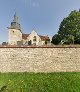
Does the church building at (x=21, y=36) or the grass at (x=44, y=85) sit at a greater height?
the church building at (x=21, y=36)

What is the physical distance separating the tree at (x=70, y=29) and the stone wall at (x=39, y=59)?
30996 millimetres

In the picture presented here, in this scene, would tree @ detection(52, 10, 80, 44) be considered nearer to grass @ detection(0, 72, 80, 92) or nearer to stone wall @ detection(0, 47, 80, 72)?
stone wall @ detection(0, 47, 80, 72)

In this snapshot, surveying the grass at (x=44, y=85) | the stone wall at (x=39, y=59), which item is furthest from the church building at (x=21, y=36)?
the grass at (x=44, y=85)

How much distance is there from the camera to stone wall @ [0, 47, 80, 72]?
1758cm

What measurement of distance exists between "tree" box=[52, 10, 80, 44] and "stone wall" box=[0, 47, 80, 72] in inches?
1220

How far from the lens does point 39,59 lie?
17.7 m

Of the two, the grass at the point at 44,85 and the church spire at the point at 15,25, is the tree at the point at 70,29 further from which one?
the grass at the point at 44,85

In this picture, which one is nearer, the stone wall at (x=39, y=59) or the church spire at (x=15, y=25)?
the stone wall at (x=39, y=59)

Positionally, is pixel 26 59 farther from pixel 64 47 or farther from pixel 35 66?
pixel 64 47

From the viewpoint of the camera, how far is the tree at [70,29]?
49469 millimetres

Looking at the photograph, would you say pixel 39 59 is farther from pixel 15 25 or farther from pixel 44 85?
pixel 15 25

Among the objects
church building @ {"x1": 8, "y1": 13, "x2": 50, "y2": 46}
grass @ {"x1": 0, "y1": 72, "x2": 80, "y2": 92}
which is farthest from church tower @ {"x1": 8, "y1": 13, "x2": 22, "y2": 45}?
grass @ {"x1": 0, "y1": 72, "x2": 80, "y2": 92}

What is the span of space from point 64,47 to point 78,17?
115 ft

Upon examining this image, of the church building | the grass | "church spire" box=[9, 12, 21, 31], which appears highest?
"church spire" box=[9, 12, 21, 31]
